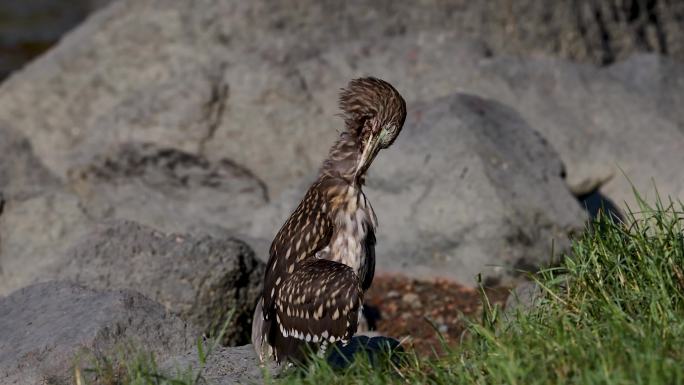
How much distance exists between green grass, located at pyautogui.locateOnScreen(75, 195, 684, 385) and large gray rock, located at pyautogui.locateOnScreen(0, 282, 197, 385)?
0.97m

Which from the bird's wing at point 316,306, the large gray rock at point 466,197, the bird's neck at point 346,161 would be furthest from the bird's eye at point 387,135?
the large gray rock at point 466,197

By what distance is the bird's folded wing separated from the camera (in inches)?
241

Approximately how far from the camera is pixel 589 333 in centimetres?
535

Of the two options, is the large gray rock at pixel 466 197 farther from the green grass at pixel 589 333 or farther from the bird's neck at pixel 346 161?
the bird's neck at pixel 346 161

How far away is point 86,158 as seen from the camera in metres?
10.6

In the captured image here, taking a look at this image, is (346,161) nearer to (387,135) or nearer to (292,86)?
(387,135)

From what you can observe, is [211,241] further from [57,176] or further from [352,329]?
[57,176]

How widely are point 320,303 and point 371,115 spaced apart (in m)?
1.05

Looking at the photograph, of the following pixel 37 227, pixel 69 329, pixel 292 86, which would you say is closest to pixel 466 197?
pixel 292 86

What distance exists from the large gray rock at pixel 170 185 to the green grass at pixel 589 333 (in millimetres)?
4222

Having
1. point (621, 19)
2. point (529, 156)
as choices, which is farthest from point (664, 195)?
point (621, 19)

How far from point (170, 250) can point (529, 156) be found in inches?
129

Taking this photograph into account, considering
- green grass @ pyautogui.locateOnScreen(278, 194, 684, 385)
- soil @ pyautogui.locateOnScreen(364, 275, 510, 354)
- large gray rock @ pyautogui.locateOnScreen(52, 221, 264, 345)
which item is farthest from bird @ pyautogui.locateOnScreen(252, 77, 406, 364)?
soil @ pyautogui.locateOnScreen(364, 275, 510, 354)

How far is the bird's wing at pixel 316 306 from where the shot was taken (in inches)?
241
